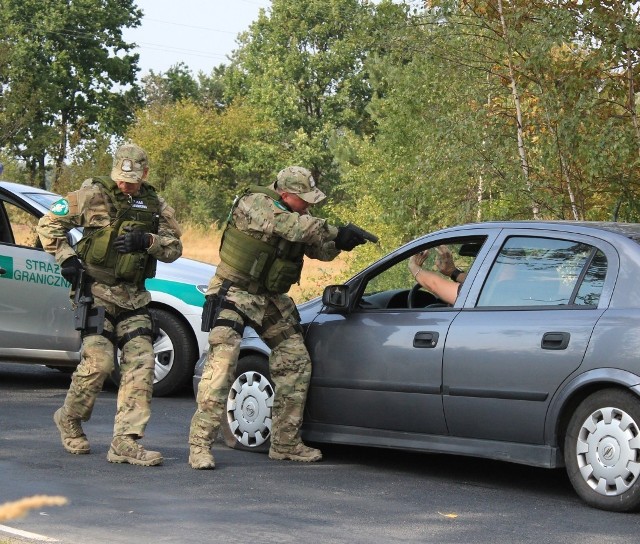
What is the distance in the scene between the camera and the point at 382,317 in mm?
7344

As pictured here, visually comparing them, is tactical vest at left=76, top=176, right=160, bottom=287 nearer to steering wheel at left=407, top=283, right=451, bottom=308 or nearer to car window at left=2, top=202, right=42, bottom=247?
steering wheel at left=407, top=283, right=451, bottom=308

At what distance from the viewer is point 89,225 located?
761 centimetres

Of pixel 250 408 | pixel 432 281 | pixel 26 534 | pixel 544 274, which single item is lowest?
pixel 26 534

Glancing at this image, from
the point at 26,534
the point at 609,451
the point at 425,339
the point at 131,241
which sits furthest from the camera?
the point at 131,241

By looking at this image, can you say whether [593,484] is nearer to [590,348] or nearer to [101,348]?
[590,348]

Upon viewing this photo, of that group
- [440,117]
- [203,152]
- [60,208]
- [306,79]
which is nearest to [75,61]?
[203,152]

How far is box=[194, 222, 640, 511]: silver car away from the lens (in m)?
6.23

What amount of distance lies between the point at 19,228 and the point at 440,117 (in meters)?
4.43

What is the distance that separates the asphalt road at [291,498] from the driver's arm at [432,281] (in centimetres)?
103

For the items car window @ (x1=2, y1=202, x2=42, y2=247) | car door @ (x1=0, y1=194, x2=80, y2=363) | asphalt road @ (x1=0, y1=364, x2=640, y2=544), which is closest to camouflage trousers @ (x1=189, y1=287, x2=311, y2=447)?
asphalt road @ (x1=0, y1=364, x2=640, y2=544)

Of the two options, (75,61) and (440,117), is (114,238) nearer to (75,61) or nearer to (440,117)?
(440,117)

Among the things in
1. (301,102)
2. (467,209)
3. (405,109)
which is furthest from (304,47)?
(467,209)

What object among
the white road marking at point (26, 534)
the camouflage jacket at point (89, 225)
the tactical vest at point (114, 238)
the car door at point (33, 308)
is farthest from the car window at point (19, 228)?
the white road marking at point (26, 534)

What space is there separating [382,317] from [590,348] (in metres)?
1.43
